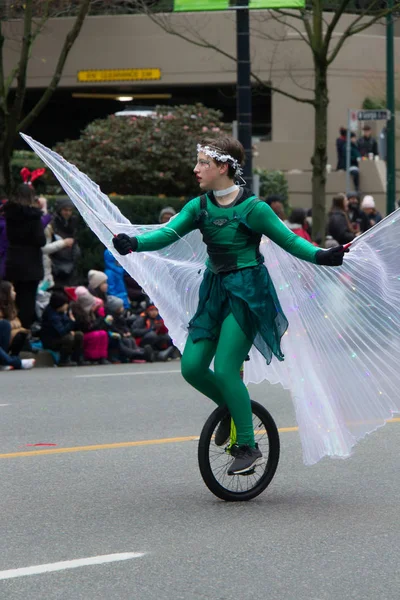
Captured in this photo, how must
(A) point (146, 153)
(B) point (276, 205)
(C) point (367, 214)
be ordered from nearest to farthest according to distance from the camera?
(B) point (276, 205), (C) point (367, 214), (A) point (146, 153)

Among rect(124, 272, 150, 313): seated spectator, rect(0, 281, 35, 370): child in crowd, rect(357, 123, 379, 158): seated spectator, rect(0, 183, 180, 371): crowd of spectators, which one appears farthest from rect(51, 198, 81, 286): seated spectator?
rect(357, 123, 379, 158): seated spectator

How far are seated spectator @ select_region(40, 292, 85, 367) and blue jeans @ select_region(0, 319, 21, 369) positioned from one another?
26.0 inches

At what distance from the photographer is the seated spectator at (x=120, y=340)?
14.9 metres

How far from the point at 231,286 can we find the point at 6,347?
754cm

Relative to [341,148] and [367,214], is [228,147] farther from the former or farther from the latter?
[341,148]

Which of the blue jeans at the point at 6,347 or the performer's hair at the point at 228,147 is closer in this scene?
the performer's hair at the point at 228,147

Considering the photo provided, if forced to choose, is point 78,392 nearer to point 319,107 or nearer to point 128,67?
point 319,107

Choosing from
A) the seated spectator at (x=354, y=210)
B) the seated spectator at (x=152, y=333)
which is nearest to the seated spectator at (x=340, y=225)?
the seated spectator at (x=354, y=210)

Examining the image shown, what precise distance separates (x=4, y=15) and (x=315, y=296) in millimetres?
14755

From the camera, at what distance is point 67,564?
17.6ft

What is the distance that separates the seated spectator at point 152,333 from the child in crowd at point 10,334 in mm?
1909

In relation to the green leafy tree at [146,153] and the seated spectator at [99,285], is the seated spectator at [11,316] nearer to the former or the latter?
the seated spectator at [99,285]

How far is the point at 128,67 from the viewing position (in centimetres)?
3219

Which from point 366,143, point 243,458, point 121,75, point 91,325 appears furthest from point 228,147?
point 121,75
